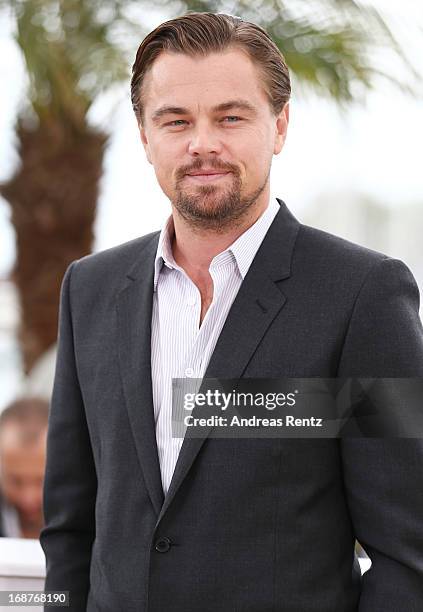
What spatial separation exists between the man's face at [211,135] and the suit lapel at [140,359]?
21 cm

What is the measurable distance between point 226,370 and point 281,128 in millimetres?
546

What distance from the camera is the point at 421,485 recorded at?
155 cm

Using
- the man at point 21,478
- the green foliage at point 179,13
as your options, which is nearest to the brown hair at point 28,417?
the man at point 21,478

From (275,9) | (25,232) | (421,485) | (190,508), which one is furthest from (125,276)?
(25,232)

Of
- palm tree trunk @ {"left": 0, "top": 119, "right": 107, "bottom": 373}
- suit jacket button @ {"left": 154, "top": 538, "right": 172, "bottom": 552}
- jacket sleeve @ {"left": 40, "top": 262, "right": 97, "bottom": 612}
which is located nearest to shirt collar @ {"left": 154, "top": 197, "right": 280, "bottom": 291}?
jacket sleeve @ {"left": 40, "top": 262, "right": 97, "bottom": 612}

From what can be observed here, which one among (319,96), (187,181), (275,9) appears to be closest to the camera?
(187,181)

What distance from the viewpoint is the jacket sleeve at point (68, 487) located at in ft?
6.27

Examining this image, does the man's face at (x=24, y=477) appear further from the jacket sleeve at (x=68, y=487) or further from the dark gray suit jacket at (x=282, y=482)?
the dark gray suit jacket at (x=282, y=482)

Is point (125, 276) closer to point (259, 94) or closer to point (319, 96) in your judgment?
point (259, 94)

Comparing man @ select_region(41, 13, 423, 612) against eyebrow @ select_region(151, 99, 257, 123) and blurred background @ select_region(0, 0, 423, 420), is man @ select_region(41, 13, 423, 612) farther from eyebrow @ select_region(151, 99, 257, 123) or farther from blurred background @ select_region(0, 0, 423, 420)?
blurred background @ select_region(0, 0, 423, 420)

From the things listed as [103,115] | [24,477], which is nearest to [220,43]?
[24,477]

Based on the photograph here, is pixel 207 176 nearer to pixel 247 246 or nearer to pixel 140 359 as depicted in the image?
pixel 247 246

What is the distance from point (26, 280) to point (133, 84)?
3.28 meters

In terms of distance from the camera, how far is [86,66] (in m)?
4.03
